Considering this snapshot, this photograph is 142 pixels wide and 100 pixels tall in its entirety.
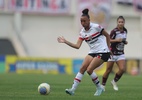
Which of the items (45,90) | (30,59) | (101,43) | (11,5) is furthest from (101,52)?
(11,5)

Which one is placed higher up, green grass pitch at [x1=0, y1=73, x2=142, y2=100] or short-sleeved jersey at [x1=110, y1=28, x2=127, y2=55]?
short-sleeved jersey at [x1=110, y1=28, x2=127, y2=55]

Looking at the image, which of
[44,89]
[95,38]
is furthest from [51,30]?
[44,89]

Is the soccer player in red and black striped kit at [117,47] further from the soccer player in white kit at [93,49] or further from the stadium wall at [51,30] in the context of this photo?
the stadium wall at [51,30]

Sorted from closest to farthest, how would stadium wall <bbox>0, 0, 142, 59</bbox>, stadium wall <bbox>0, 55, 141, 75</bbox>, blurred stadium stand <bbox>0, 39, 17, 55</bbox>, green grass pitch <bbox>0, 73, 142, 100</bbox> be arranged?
1. green grass pitch <bbox>0, 73, 142, 100</bbox>
2. stadium wall <bbox>0, 55, 141, 75</bbox>
3. blurred stadium stand <bbox>0, 39, 17, 55</bbox>
4. stadium wall <bbox>0, 0, 142, 59</bbox>

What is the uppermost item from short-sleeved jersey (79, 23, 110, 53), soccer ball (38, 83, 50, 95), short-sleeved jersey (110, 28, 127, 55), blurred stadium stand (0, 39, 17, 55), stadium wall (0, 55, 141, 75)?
short-sleeved jersey (79, 23, 110, 53)

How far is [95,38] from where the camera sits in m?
15.9

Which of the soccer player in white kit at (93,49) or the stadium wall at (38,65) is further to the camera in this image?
the stadium wall at (38,65)

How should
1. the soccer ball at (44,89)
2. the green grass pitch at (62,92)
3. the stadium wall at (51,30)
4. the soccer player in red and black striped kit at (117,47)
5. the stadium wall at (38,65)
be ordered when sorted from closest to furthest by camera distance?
the green grass pitch at (62,92), the soccer ball at (44,89), the soccer player in red and black striped kit at (117,47), the stadium wall at (38,65), the stadium wall at (51,30)

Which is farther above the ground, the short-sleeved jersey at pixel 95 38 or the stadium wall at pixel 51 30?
the short-sleeved jersey at pixel 95 38

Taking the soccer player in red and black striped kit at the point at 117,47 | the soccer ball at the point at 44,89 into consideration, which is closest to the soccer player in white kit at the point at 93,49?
the soccer ball at the point at 44,89

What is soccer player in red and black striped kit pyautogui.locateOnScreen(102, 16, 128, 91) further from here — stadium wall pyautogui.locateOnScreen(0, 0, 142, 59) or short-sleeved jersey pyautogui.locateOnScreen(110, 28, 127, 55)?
stadium wall pyautogui.locateOnScreen(0, 0, 142, 59)

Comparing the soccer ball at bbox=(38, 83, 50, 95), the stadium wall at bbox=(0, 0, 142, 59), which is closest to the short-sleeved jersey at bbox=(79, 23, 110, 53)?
the soccer ball at bbox=(38, 83, 50, 95)

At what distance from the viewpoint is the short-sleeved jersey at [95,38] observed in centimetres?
1583

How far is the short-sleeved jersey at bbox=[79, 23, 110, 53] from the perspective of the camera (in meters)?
15.8
